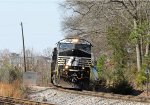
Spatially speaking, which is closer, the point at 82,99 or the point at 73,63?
the point at 82,99

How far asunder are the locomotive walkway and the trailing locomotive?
1312 mm

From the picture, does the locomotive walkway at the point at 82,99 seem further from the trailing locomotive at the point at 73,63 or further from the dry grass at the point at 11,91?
the trailing locomotive at the point at 73,63

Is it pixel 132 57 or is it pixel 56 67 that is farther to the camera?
pixel 132 57

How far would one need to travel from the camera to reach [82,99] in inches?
853

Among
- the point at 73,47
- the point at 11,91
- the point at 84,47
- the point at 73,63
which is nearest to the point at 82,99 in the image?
the point at 11,91

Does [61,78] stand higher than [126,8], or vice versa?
[126,8]

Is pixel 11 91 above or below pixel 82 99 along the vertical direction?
above

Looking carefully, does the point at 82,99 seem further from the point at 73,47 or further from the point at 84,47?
the point at 84,47

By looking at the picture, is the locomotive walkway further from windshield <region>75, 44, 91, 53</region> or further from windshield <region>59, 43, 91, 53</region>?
windshield <region>75, 44, 91, 53</region>

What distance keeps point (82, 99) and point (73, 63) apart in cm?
495

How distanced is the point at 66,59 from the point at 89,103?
21.2 ft

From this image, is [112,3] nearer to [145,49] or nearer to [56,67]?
[145,49]

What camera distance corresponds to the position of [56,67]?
26688mm

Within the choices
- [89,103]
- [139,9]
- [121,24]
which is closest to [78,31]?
[121,24]
